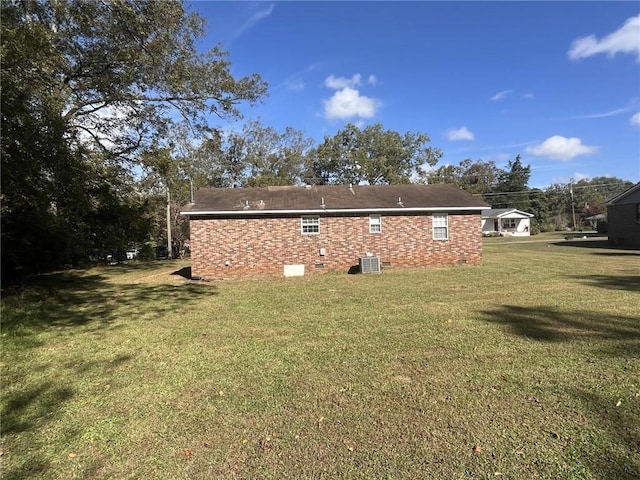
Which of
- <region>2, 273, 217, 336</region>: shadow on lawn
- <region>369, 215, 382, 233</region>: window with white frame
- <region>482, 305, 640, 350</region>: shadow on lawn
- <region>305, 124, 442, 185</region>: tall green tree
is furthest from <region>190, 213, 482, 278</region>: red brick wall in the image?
<region>305, 124, 442, 185</region>: tall green tree

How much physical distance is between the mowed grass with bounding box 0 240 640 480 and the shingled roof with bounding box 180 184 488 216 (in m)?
6.92

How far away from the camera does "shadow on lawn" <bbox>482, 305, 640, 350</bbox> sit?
19.5 ft

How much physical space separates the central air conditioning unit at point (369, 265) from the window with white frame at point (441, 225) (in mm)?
3099

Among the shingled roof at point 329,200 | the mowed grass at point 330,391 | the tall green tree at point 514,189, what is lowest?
the mowed grass at point 330,391

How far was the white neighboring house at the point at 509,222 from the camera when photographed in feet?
169

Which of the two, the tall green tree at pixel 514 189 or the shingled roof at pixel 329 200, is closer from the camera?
the shingled roof at pixel 329 200

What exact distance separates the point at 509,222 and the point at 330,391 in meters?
54.2

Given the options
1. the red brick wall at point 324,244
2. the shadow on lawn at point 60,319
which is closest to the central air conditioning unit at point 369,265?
the red brick wall at point 324,244

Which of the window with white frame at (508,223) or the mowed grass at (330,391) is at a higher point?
the window with white frame at (508,223)

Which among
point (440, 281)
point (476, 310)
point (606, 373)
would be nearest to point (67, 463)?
point (606, 373)

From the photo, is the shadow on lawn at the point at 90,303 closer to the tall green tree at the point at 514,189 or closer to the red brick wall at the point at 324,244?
the red brick wall at the point at 324,244

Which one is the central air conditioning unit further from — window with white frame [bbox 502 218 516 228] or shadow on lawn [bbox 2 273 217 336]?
window with white frame [bbox 502 218 516 228]

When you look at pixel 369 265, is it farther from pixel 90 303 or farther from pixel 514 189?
pixel 514 189

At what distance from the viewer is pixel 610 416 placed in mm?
3574
